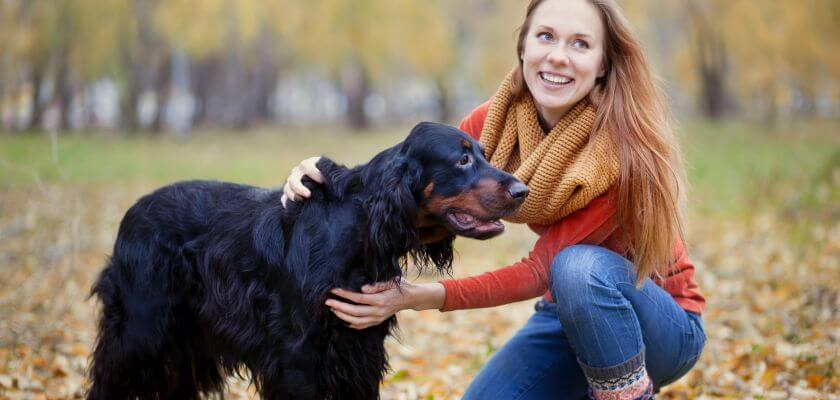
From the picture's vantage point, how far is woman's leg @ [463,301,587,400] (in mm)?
3043

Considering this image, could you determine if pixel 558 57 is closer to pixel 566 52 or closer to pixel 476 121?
pixel 566 52

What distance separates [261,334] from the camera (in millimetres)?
2680

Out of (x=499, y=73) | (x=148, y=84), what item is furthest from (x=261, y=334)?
(x=148, y=84)

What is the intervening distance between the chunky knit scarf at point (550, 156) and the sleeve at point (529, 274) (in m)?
0.07

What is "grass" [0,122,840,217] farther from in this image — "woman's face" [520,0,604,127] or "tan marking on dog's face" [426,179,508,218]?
"tan marking on dog's face" [426,179,508,218]

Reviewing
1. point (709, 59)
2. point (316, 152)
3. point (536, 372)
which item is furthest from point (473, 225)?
point (709, 59)

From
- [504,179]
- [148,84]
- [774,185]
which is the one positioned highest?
[504,179]

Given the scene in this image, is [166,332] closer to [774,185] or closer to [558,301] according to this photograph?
A: [558,301]

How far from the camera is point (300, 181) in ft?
8.68

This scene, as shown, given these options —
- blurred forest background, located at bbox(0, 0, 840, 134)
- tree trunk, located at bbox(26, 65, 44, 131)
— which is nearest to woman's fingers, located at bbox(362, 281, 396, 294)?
blurred forest background, located at bbox(0, 0, 840, 134)

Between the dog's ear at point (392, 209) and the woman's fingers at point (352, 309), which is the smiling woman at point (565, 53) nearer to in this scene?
the dog's ear at point (392, 209)

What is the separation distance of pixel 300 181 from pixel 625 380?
1.31 m

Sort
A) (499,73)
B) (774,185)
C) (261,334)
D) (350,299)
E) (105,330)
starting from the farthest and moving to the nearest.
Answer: (499,73), (774,185), (105,330), (261,334), (350,299)

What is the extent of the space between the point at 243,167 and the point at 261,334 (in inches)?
476
